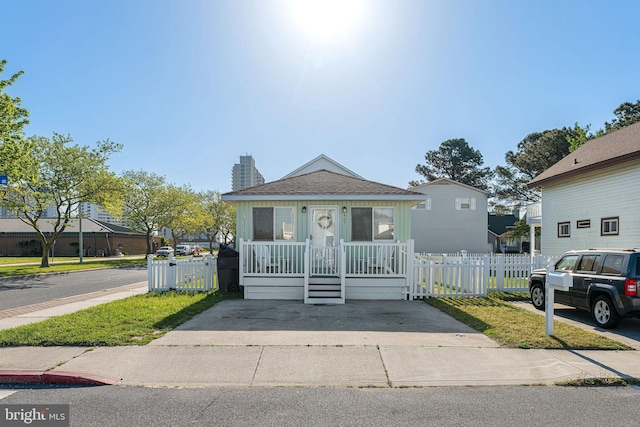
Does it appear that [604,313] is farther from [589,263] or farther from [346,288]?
[346,288]

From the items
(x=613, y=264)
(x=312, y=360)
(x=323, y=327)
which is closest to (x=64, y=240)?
(x=323, y=327)

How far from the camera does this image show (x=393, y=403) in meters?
4.26

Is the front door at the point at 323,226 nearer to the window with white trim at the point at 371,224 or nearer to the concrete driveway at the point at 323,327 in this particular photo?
the window with white trim at the point at 371,224

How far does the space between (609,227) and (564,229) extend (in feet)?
7.99

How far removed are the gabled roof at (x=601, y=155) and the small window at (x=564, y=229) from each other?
192 centimetres

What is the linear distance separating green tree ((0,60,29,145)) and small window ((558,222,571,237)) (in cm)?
2445

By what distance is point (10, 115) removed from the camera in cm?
1759

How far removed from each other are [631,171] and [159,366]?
14.8 metres

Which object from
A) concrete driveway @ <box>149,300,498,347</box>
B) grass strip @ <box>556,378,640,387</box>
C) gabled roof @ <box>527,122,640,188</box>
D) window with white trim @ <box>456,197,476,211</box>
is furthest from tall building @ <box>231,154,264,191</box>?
grass strip @ <box>556,378,640,387</box>

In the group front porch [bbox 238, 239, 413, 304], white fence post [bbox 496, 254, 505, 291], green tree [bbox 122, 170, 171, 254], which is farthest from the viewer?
green tree [bbox 122, 170, 171, 254]

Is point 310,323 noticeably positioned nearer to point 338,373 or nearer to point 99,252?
point 338,373

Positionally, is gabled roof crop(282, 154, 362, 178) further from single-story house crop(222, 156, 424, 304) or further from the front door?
the front door

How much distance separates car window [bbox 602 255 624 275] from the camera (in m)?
7.64

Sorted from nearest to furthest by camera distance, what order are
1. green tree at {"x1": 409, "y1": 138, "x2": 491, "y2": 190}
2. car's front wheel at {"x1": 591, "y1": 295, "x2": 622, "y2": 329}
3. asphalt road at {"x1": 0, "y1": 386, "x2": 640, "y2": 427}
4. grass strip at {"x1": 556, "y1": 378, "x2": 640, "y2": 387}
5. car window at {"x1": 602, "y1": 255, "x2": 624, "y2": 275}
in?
asphalt road at {"x1": 0, "y1": 386, "x2": 640, "y2": 427} < grass strip at {"x1": 556, "y1": 378, "x2": 640, "y2": 387} < car's front wheel at {"x1": 591, "y1": 295, "x2": 622, "y2": 329} < car window at {"x1": 602, "y1": 255, "x2": 624, "y2": 275} < green tree at {"x1": 409, "y1": 138, "x2": 491, "y2": 190}
